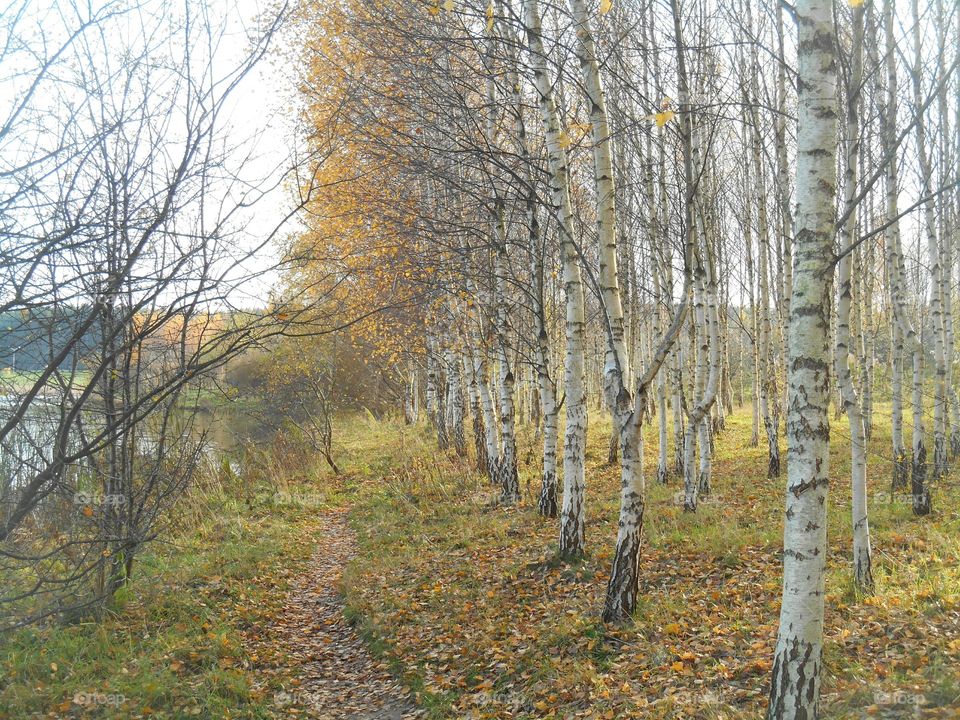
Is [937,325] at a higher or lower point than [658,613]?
higher

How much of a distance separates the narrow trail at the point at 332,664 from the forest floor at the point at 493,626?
2 centimetres

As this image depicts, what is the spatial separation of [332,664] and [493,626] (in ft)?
4.97

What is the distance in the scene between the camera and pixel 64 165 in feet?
8.82

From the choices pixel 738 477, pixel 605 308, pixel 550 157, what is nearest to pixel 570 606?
pixel 605 308

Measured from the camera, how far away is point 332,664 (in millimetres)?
6035

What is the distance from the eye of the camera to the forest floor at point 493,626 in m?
4.45

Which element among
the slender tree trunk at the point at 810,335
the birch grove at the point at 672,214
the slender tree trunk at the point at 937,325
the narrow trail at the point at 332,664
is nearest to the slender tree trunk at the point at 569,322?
the birch grove at the point at 672,214

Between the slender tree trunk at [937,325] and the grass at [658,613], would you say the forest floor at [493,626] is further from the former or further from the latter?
the slender tree trunk at [937,325]

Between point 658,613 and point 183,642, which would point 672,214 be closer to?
point 658,613

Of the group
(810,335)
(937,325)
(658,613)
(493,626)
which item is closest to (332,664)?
(493,626)

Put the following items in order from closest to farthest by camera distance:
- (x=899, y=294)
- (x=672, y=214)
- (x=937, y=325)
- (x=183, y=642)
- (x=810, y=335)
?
(x=810, y=335), (x=183, y=642), (x=899, y=294), (x=937, y=325), (x=672, y=214)

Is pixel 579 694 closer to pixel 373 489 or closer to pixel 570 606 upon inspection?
pixel 570 606

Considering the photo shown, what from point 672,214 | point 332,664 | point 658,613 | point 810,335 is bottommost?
point 332,664

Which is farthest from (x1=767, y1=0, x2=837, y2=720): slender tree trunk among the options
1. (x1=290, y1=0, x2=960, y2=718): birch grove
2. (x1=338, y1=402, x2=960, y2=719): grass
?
(x1=338, y1=402, x2=960, y2=719): grass
